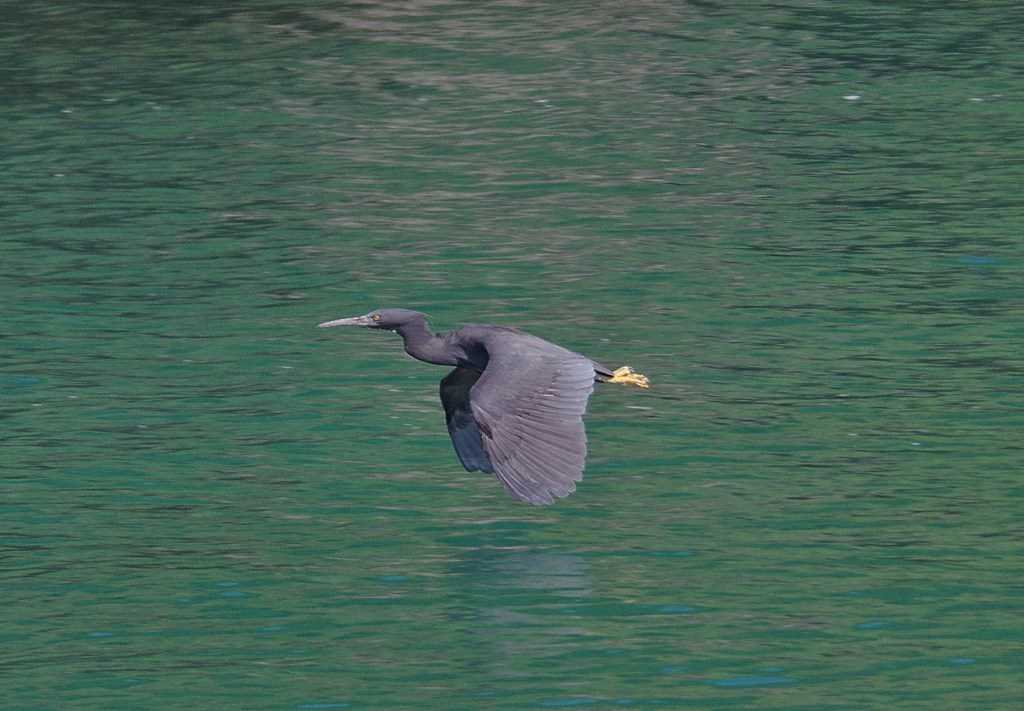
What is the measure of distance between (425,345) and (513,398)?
161 centimetres

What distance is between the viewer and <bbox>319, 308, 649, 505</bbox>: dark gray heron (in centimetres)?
1232

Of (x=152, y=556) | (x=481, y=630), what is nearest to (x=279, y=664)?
(x=481, y=630)

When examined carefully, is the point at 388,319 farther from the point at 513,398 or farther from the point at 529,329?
the point at 529,329

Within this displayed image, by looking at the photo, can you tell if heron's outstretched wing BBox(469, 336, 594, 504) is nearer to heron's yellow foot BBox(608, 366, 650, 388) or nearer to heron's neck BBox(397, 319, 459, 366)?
Result: heron's yellow foot BBox(608, 366, 650, 388)

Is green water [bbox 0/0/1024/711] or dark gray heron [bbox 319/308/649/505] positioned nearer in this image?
green water [bbox 0/0/1024/711]

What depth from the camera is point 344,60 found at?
2905 centimetres

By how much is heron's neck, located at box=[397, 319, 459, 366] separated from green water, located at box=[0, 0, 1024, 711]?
2.65 feet

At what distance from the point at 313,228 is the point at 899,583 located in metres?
10.4

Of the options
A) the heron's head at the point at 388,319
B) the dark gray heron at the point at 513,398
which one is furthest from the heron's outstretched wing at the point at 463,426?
the heron's head at the point at 388,319

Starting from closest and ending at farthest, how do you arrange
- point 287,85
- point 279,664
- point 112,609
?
point 279,664 → point 112,609 → point 287,85

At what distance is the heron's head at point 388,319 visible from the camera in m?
14.4

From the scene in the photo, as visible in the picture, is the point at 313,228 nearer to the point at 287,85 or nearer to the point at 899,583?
the point at 287,85

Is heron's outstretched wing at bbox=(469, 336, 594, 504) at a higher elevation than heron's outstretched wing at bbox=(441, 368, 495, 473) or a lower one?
higher

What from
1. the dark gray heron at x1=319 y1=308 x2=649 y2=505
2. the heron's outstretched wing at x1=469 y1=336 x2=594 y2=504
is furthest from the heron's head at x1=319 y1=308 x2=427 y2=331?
the heron's outstretched wing at x1=469 y1=336 x2=594 y2=504
